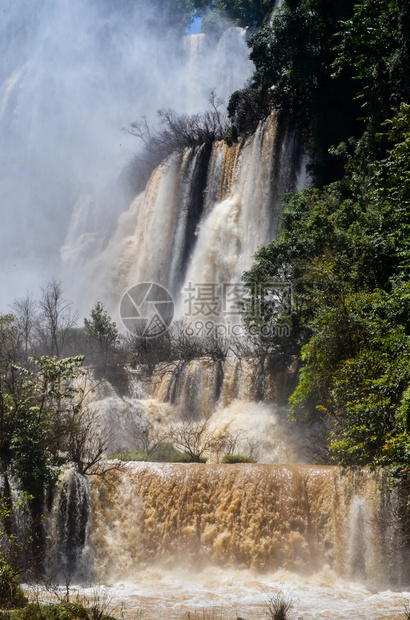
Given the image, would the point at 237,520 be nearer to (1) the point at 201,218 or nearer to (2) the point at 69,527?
(2) the point at 69,527

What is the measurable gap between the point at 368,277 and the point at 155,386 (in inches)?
534

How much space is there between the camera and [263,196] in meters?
28.7

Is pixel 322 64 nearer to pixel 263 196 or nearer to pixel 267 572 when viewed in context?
pixel 263 196

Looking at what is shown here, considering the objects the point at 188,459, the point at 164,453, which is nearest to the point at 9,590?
the point at 188,459

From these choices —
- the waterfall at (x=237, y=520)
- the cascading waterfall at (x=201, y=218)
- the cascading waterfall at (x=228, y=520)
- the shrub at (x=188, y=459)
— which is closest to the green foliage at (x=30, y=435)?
the cascading waterfall at (x=228, y=520)

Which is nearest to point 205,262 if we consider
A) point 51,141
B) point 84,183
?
point 84,183

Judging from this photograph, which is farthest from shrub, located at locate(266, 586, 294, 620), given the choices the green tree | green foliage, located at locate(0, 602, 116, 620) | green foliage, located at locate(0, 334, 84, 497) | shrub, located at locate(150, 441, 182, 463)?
the green tree

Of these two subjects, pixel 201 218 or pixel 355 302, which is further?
pixel 201 218

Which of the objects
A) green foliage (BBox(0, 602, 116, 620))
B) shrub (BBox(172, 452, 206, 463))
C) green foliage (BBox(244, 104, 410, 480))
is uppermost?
green foliage (BBox(244, 104, 410, 480))

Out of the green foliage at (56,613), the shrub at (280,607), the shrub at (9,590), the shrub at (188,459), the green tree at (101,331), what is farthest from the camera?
the green tree at (101,331)

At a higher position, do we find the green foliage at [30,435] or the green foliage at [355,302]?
the green foliage at [355,302]

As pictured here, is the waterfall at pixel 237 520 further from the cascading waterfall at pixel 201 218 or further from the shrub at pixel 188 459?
the cascading waterfall at pixel 201 218

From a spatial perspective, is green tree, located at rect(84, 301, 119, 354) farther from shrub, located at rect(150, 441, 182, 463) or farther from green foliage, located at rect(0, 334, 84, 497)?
green foliage, located at rect(0, 334, 84, 497)

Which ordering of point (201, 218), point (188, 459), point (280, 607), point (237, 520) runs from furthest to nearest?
1. point (201, 218)
2. point (188, 459)
3. point (237, 520)
4. point (280, 607)
